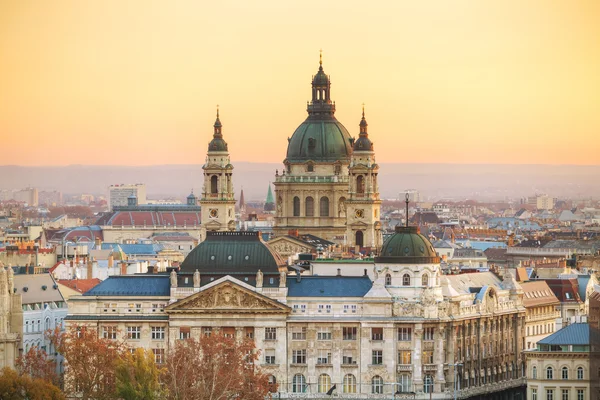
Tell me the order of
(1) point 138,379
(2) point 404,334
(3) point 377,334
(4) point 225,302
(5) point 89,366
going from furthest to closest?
(4) point 225,302, (2) point 404,334, (3) point 377,334, (5) point 89,366, (1) point 138,379

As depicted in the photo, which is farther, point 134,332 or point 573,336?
point 134,332

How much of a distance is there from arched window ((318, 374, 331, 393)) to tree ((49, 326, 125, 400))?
53.0ft

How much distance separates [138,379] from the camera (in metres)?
169

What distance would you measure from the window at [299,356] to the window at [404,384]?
25.8 ft

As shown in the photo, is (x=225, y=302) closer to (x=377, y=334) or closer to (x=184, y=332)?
(x=184, y=332)

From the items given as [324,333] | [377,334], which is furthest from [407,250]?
[324,333]

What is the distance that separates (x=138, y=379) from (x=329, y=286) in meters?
26.4

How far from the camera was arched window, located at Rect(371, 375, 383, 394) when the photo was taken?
614 feet

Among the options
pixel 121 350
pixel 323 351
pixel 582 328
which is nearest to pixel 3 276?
pixel 121 350

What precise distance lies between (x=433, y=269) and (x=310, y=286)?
33.0 ft

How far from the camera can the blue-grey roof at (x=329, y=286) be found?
189750 millimetres

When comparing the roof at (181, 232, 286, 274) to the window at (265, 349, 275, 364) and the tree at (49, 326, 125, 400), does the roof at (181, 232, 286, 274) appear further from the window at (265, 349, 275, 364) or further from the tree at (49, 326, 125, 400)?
the tree at (49, 326, 125, 400)

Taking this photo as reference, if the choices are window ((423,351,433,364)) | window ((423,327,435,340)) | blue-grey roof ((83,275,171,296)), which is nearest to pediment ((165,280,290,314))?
blue-grey roof ((83,275,171,296))

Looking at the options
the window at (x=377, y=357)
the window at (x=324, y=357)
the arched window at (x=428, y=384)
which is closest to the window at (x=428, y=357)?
the arched window at (x=428, y=384)
